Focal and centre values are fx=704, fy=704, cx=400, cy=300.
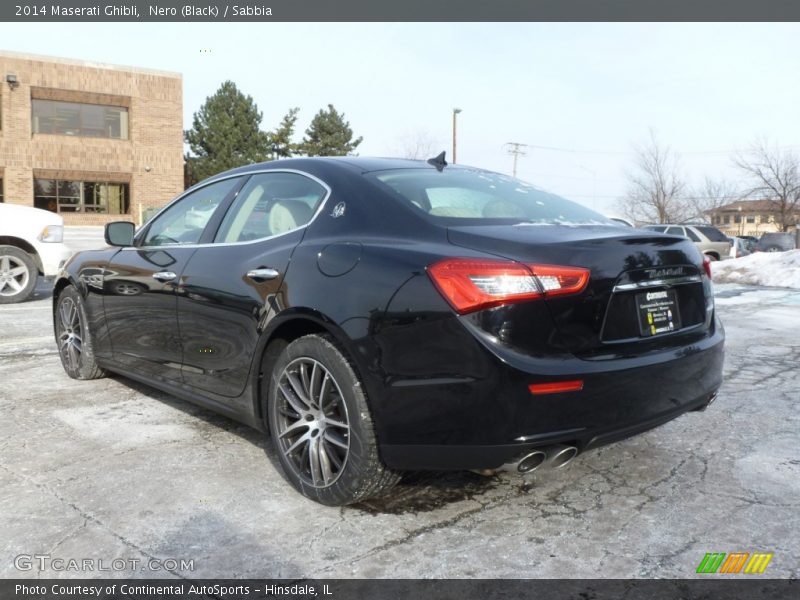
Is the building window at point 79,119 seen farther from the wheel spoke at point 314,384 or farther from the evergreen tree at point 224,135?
the wheel spoke at point 314,384

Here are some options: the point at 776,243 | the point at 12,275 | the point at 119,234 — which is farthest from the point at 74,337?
the point at 776,243

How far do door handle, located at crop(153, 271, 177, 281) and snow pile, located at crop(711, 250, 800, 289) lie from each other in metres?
12.4

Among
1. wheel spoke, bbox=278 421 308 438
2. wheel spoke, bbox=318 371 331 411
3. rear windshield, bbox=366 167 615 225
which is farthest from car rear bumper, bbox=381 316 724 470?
rear windshield, bbox=366 167 615 225

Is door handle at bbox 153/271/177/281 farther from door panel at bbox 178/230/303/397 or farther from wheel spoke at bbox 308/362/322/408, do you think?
wheel spoke at bbox 308/362/322/408

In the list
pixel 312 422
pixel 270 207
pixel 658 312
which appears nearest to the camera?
pixel 658 312

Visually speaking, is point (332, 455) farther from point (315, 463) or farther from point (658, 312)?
point (658, 312)

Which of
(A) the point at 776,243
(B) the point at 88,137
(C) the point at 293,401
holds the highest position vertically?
(B) the point at 88,137

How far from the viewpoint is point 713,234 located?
21578 millimetres

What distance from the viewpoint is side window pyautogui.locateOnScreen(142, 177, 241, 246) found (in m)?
3.83

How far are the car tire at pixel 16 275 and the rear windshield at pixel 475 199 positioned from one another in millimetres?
8030

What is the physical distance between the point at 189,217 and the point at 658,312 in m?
2.60

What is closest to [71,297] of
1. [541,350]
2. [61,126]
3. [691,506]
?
[541,350]

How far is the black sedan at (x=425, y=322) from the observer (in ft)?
7.93

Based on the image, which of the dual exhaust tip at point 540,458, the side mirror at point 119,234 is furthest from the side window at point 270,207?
the dual exhaust tip at point 540,458
